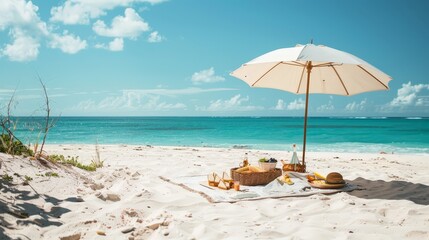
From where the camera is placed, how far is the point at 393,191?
5.11 meters

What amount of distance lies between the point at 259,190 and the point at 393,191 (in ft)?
6.64

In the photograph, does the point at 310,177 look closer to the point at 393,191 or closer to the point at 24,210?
the point at 393,191

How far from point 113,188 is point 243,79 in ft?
10.1

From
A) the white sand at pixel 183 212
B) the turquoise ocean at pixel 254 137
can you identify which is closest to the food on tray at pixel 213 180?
the white sand at pixel 183 212

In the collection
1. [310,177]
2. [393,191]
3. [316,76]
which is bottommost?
[393,191]

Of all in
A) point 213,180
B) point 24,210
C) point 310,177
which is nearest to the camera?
point 24,210

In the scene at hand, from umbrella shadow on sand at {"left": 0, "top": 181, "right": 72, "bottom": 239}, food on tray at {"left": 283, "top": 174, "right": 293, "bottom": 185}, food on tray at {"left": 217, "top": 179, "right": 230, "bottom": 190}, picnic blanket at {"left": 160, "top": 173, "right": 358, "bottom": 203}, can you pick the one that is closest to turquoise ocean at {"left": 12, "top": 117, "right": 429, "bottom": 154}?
umbrella shadow on sand at {"left": 0, "top": 181, "right": 72, "bottom": 239}

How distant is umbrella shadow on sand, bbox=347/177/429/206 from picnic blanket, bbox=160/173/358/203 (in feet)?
0.83

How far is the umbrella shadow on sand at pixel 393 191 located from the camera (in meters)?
4.73

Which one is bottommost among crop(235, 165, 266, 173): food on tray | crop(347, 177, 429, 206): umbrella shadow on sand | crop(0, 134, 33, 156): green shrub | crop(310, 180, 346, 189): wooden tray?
crop(347, 177, 429, 206): umbrella shadow on sand

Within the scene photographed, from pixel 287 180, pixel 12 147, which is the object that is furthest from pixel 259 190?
pixel 12 147

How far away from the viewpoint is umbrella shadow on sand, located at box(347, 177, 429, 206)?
15.5 feet

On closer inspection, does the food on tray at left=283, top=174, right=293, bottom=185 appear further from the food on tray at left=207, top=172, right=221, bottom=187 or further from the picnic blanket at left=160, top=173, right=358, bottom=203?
the food on tray at left=207, top=172, right=221, bottom=187

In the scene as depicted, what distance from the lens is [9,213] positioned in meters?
3.46
